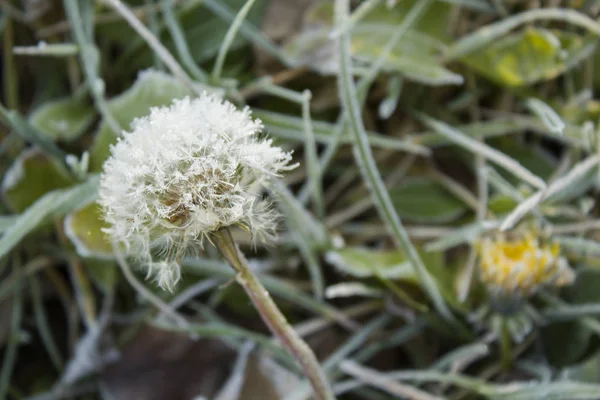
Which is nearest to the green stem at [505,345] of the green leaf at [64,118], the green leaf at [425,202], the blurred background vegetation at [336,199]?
the blurred background vegetation at [336,199]

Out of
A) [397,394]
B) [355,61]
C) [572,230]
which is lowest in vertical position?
[397,394]

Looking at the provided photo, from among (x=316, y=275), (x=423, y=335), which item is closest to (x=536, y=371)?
(x=423, y=335)

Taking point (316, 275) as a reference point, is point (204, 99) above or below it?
above

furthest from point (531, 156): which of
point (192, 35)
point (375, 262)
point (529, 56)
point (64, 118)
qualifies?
point (64, 118)

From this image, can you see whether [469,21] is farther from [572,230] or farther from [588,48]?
[572,230]

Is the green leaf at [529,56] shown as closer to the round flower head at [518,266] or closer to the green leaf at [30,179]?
the round flower head at [518,266]

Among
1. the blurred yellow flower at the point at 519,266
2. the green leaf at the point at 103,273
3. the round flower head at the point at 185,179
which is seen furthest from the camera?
the green leaf at the point at 103,273
